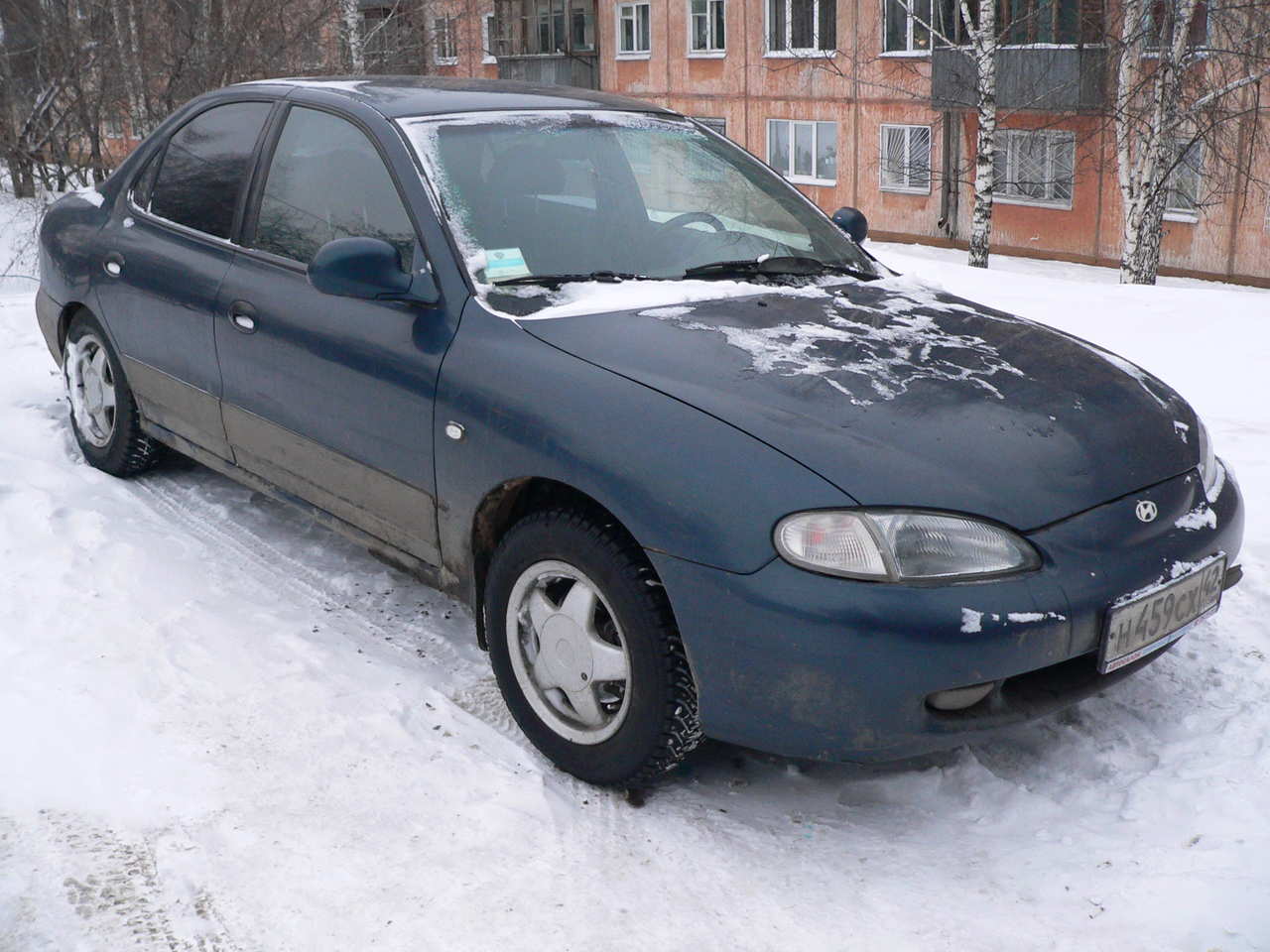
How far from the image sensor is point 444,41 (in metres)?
33.8

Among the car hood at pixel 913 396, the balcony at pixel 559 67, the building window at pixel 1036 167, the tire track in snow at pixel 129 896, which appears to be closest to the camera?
the tire track in snow at pixel 129 896

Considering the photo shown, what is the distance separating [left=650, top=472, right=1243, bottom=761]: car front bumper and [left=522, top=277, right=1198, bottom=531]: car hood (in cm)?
14

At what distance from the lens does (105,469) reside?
5.19 metres

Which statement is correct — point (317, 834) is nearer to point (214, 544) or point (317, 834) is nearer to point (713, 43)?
point (214, 544)

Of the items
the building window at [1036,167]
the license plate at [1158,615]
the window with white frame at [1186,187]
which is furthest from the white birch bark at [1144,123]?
the license plate at [1158,615]

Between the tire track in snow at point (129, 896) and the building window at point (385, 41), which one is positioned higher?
the building window at point (385, 41)

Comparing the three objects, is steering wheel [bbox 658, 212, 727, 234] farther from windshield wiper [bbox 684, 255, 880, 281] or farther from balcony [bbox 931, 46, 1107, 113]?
balcony [bbox 931, 46, 1107, 113]

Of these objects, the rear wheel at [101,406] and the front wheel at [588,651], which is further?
the rear wheel at [101,406]

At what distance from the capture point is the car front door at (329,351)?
11.2 ft

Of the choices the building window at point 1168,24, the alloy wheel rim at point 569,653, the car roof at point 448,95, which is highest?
the building window at point 1168,24

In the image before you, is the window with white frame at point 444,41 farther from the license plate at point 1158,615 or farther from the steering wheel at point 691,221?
the license plate at point 1158,615

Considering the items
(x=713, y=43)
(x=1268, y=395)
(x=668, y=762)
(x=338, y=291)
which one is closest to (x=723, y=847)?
(x=668, y=762)

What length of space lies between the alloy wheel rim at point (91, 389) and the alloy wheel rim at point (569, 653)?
262 cm

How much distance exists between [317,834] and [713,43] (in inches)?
1167
